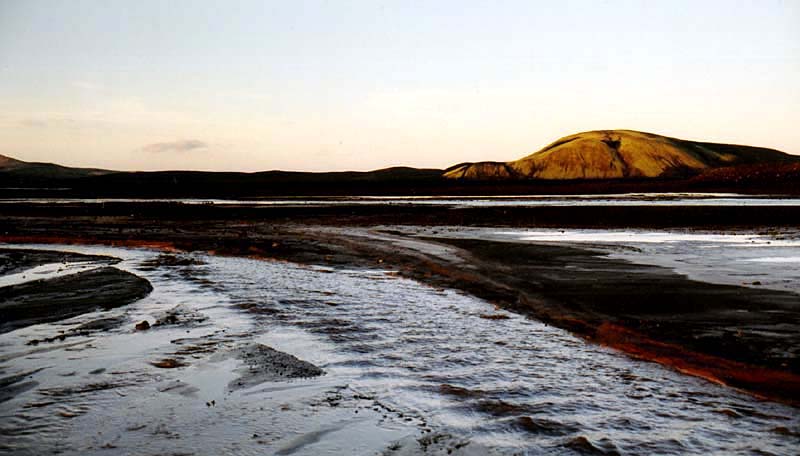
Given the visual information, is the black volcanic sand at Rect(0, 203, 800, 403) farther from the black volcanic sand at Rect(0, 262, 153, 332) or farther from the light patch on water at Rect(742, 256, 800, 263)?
the black volcanic sand at Rect(0, 262, 153, 332)

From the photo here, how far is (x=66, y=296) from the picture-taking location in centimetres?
1400

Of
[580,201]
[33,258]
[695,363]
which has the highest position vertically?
[580,201]

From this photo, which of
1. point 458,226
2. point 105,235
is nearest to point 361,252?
point 458,226

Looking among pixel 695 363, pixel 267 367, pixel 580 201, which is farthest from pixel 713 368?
pixel 580 201

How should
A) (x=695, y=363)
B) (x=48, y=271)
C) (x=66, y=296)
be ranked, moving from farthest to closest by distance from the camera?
(x=48, y=271) < (x=66, y=296) < (x=695, y=363)

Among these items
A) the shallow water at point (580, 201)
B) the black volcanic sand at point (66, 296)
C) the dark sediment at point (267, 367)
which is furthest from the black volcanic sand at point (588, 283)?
the shallow water at point (580, 201)

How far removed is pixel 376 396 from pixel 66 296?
982 cm

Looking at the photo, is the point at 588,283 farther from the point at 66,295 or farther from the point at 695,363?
the point at 66,295

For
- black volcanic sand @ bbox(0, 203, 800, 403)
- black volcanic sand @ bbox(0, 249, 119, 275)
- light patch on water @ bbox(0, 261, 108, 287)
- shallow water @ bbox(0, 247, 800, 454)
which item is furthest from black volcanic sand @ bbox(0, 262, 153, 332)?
black volcanic sand @ bbox(0, 203, 800, 403)

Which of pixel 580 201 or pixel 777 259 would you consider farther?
pixel 580 201

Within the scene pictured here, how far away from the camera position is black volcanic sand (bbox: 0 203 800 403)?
8812 mm

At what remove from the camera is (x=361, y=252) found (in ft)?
78.2

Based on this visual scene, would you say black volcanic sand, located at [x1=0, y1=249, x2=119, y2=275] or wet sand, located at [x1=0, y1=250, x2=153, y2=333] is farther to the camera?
black volcanic sand, located at [x1=0, y1=249, x2=119, y2=275]

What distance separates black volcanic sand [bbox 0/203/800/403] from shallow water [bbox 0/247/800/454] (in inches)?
36.4
